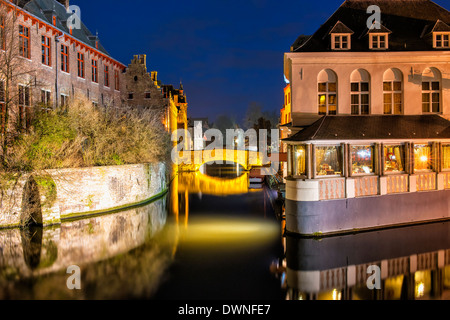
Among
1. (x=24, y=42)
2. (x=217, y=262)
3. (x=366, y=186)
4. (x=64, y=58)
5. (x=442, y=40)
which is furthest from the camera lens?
(x=64, y=58)

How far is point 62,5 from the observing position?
81.7 ft

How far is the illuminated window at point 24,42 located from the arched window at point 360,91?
1513 cm

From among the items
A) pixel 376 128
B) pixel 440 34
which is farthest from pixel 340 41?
pixel 440 34

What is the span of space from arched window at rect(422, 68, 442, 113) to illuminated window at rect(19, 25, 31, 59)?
17895 millimetres

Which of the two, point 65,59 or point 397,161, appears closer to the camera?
point 397,161

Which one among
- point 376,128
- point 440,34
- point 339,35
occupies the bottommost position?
point 376,128

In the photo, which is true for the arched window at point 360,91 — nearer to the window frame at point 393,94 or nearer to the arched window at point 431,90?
the window frame at point 393,94

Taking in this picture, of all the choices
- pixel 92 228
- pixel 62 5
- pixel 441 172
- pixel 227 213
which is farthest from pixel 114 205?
pixel 62 5

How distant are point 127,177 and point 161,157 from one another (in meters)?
8.04

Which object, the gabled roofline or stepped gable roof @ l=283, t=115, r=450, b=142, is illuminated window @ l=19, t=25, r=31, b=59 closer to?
the gabled roofline

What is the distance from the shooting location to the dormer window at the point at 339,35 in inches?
575

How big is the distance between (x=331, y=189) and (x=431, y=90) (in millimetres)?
6681

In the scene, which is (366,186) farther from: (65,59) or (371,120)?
(65,59)

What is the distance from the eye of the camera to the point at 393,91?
15016mm
